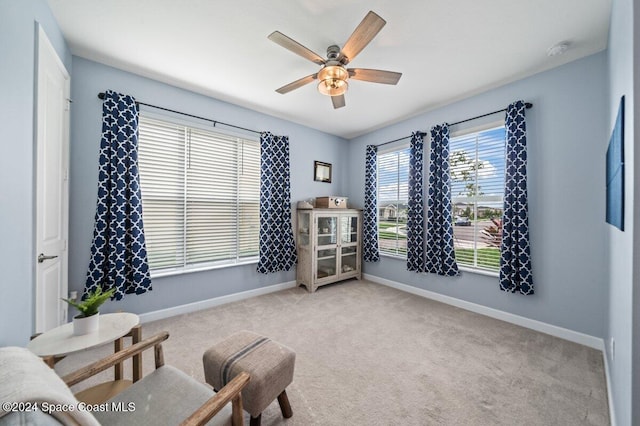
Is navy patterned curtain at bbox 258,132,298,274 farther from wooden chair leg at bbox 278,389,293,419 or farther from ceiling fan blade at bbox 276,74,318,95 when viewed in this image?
wooden chair leg at bbox 278,389,293,419

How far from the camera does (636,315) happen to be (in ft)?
3.02

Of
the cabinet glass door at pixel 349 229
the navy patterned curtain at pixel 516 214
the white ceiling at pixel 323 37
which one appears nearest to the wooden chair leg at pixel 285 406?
the navy patterned curtain at pixel 516 214

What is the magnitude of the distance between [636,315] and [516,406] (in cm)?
106

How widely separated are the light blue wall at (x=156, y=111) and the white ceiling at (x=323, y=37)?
0.49 feet

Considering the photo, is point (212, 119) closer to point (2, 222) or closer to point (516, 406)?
point (2, 222)

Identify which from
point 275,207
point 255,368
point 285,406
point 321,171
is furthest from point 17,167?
point 321,171

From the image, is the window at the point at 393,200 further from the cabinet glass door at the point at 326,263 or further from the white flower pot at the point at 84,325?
the white flower pot at the point at 84,325

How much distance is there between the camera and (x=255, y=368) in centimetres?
133

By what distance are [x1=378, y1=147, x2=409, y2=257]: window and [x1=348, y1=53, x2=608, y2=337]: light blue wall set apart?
54.9 inches

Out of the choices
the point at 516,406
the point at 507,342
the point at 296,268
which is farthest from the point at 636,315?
the point at 296,268

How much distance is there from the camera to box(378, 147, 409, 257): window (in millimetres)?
3848

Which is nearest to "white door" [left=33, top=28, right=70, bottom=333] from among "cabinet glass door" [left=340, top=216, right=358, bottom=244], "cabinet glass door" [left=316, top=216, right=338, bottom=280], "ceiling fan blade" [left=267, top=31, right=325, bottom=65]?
"ceiling fan blade" [left=267, top=31, right=325, bottom=65]

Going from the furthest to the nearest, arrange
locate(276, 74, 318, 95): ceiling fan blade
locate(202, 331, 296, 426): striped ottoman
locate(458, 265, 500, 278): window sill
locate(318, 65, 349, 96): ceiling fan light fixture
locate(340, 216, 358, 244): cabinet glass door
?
1. locate(340, 216, 358, 244): cabinet glass door
2. locate(458, 265, 500, 278): window sill
3. locate(276, 74, 318, 95): ceiling fan blade
4. locate(318, 65, 349, 96): ceiling fan light fixture
5. locate(202, 331, 296, 426): striped ottoman

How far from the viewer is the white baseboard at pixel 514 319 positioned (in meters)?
2.22
